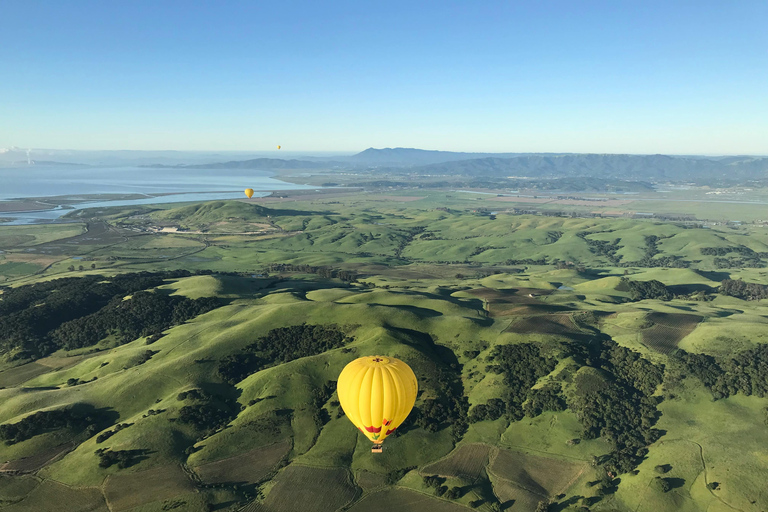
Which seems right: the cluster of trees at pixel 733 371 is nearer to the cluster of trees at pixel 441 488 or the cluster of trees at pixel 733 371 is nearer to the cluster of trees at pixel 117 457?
the cluster of trees at pixel 441 488

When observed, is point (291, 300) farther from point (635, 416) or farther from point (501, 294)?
point (635, 416)

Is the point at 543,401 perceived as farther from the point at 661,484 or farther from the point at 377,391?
the point at 377,391

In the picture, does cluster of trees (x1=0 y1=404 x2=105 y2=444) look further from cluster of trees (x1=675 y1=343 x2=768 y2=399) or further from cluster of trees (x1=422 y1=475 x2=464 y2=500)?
cluster of trees (x1=675 y1=343 x2=768 y2=399)

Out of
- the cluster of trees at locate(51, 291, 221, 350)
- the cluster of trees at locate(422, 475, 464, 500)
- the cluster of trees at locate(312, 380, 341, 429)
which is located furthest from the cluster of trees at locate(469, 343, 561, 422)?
the cluster of trees at locate(51, 291, 221, 350)

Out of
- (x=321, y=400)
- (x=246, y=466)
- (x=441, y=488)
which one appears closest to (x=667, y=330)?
(x=441, y=488)

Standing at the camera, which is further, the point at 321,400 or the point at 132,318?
the point at 132,318
